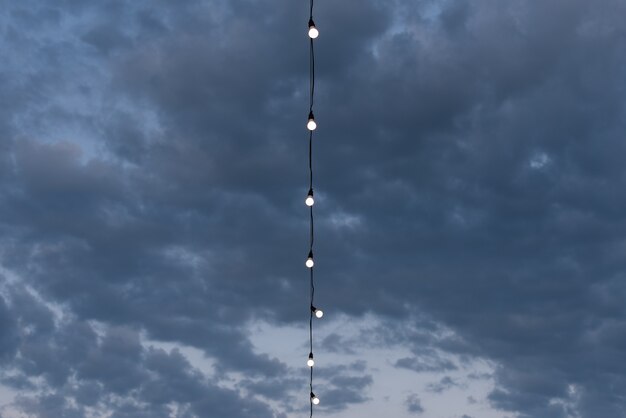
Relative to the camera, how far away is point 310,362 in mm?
9719

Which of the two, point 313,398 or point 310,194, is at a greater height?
point 310,194

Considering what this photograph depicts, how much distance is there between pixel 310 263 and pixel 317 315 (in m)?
0.77

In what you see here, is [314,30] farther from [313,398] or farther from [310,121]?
[313,398]

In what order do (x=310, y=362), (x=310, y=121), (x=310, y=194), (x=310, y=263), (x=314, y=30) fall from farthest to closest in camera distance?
1. (x=310, y=362)
2. (x=310, y=263)
3. (x=310, y=194)
4. (x=310, y=121)
5. (x=314, y=30)

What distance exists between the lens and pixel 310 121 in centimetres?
662

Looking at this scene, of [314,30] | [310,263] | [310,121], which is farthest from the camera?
[310,263]

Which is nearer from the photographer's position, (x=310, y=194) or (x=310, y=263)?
(x=310, y=194)

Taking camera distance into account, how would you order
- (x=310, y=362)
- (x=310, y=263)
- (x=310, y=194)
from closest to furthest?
(x=310, y=194), (x=310, y=263), (x=310, y=362)

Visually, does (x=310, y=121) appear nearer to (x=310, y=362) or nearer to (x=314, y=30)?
(x=314, y=30)

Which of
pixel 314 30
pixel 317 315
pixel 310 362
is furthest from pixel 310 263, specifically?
pixel 314 30

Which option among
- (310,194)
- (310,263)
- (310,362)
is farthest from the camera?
(310,362)

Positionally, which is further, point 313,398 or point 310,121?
point 313,398

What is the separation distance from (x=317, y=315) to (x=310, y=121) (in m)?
2.86

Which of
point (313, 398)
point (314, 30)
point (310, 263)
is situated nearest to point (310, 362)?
point (313, 398)
